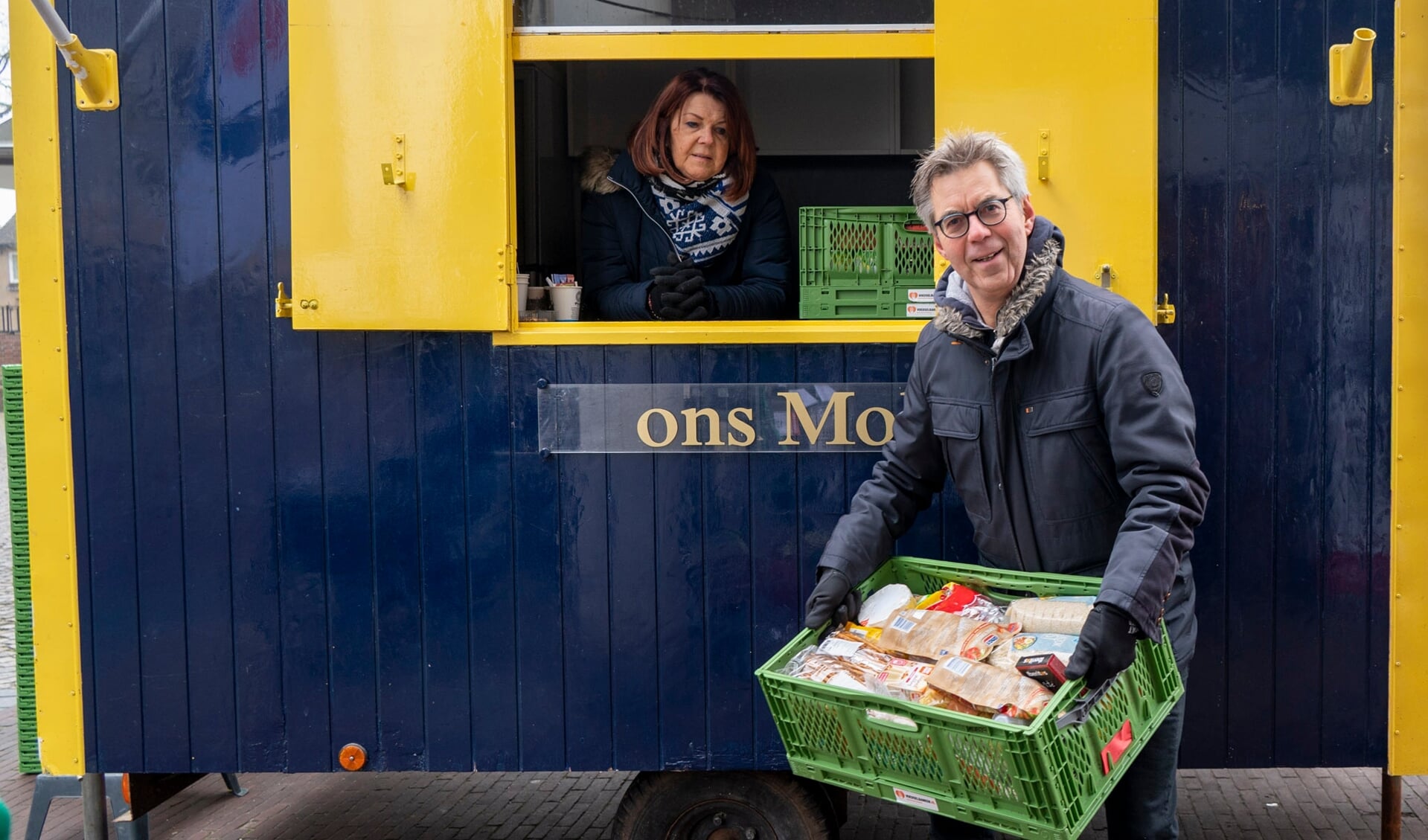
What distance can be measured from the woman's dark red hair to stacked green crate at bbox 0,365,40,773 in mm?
2028

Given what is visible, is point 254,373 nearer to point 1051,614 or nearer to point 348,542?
point 348,542

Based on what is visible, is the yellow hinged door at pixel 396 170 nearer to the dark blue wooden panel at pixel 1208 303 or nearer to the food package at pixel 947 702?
the food package at pixel 947 702

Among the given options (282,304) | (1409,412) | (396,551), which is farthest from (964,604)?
(282,304)

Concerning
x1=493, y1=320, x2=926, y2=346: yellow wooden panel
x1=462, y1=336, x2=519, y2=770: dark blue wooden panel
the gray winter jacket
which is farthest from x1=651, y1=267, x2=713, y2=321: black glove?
the gray winter jacket

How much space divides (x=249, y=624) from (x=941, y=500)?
1.99 meters

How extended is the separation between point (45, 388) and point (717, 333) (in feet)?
6.21

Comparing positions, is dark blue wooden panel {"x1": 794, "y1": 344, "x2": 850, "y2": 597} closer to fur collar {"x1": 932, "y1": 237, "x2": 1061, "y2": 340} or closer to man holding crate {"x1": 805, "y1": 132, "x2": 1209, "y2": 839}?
man holding crate {"x1": 805, "y1": 132, "x2": 1209, "y2": 839}

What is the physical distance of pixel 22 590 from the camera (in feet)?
12.3

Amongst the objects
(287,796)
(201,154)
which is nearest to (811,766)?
(201,154)

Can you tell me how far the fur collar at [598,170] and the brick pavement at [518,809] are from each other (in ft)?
7.36

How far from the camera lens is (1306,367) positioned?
3.34 meters

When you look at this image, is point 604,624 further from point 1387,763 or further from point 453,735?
point 1387,763

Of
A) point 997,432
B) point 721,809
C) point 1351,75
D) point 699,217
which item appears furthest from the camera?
point 699,217

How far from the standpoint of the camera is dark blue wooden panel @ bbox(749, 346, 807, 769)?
3.38m
